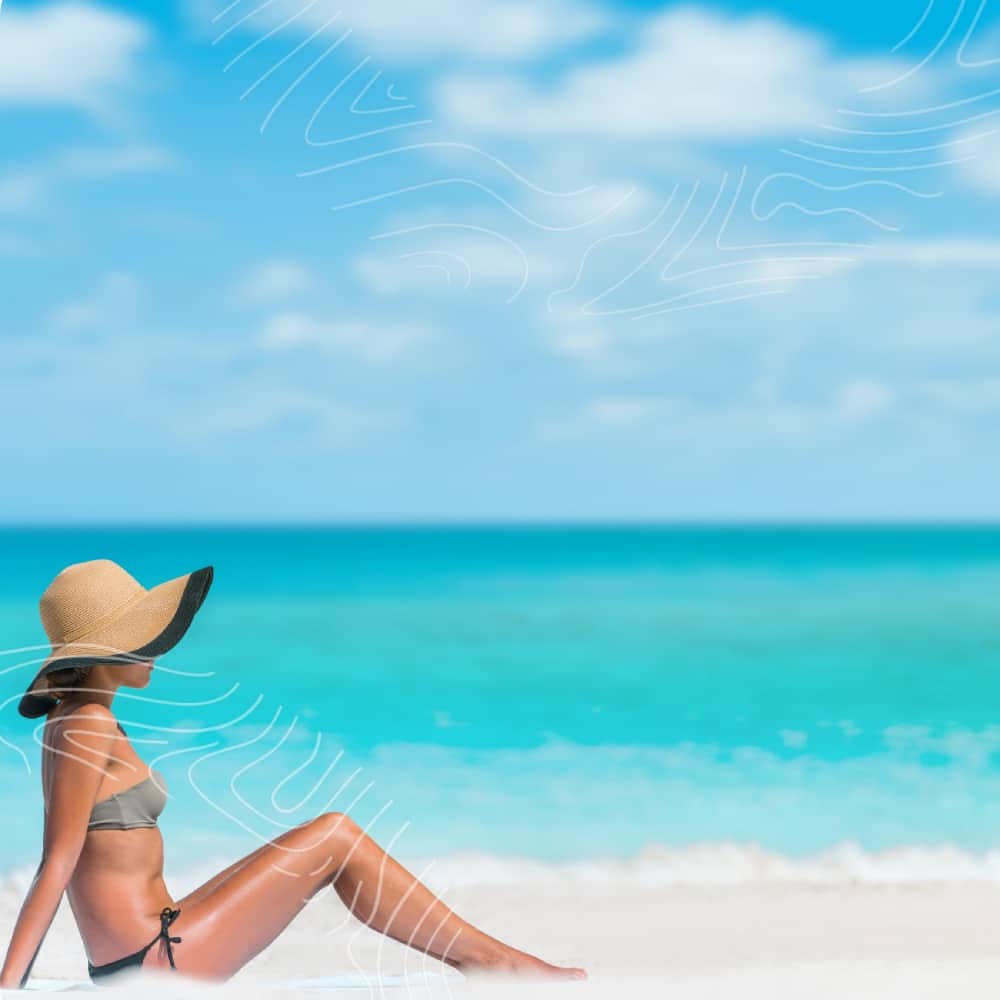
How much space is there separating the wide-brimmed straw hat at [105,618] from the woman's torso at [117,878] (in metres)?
0.11

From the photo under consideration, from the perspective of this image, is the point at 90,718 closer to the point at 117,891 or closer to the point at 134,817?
the point at 134,817

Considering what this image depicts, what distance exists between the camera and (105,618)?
101 inches

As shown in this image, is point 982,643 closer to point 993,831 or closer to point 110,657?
point 993,831

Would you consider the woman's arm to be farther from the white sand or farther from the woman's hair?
the white sand

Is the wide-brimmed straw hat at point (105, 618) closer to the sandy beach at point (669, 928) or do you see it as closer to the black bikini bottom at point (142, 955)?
the black bikini bottom at point (142, 955)

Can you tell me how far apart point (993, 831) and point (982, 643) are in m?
11.2

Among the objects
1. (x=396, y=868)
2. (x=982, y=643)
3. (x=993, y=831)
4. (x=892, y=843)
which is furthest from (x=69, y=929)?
(x=982, y=643)

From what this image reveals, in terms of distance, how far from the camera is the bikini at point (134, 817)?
246cm

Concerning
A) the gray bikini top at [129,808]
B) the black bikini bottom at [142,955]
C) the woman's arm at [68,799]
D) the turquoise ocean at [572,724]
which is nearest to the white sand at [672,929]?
the turquoise ocean at [572,724]

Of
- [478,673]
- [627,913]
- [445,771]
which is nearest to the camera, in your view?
[627,913]

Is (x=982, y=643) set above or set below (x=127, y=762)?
above

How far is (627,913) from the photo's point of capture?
5.07 metres

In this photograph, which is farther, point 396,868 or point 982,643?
point 982,643

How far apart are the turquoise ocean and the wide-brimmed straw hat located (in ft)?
0.27
